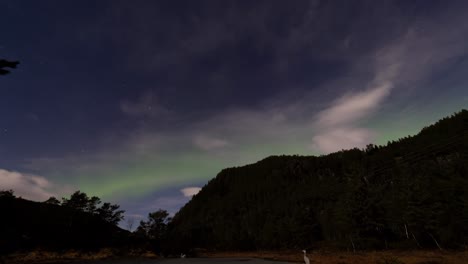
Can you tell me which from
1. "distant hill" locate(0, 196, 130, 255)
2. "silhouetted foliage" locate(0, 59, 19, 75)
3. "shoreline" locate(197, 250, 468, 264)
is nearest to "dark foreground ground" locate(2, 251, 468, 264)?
"shoreline" locate(197, 250, 468, 264)

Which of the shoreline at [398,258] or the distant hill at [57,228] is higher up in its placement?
the distant hill at [57,228]

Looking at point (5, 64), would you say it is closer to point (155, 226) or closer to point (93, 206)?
point (93, 206)

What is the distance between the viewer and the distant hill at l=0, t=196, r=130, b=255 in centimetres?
6163

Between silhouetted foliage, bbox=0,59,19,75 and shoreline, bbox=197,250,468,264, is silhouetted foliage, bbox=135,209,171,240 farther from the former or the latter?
silhouetted foliage, bbox=0,59,19,75

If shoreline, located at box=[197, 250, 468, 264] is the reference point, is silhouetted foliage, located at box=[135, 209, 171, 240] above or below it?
above

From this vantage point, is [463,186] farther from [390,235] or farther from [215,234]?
[215,234]

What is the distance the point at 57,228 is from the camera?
71250mm

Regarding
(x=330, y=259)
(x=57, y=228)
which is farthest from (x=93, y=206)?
(x=330, y=259)

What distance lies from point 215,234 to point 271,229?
49.1m

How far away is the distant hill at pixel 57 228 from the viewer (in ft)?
202

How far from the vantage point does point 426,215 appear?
52281 mm

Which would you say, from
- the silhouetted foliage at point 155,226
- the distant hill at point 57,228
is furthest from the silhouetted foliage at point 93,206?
the silhouetted foliage at point 155,226

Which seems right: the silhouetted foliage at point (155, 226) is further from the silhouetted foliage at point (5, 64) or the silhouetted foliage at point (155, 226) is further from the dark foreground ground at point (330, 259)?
the silhouetted foliage at point (5, 64)

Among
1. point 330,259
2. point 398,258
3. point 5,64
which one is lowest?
point 398,258
